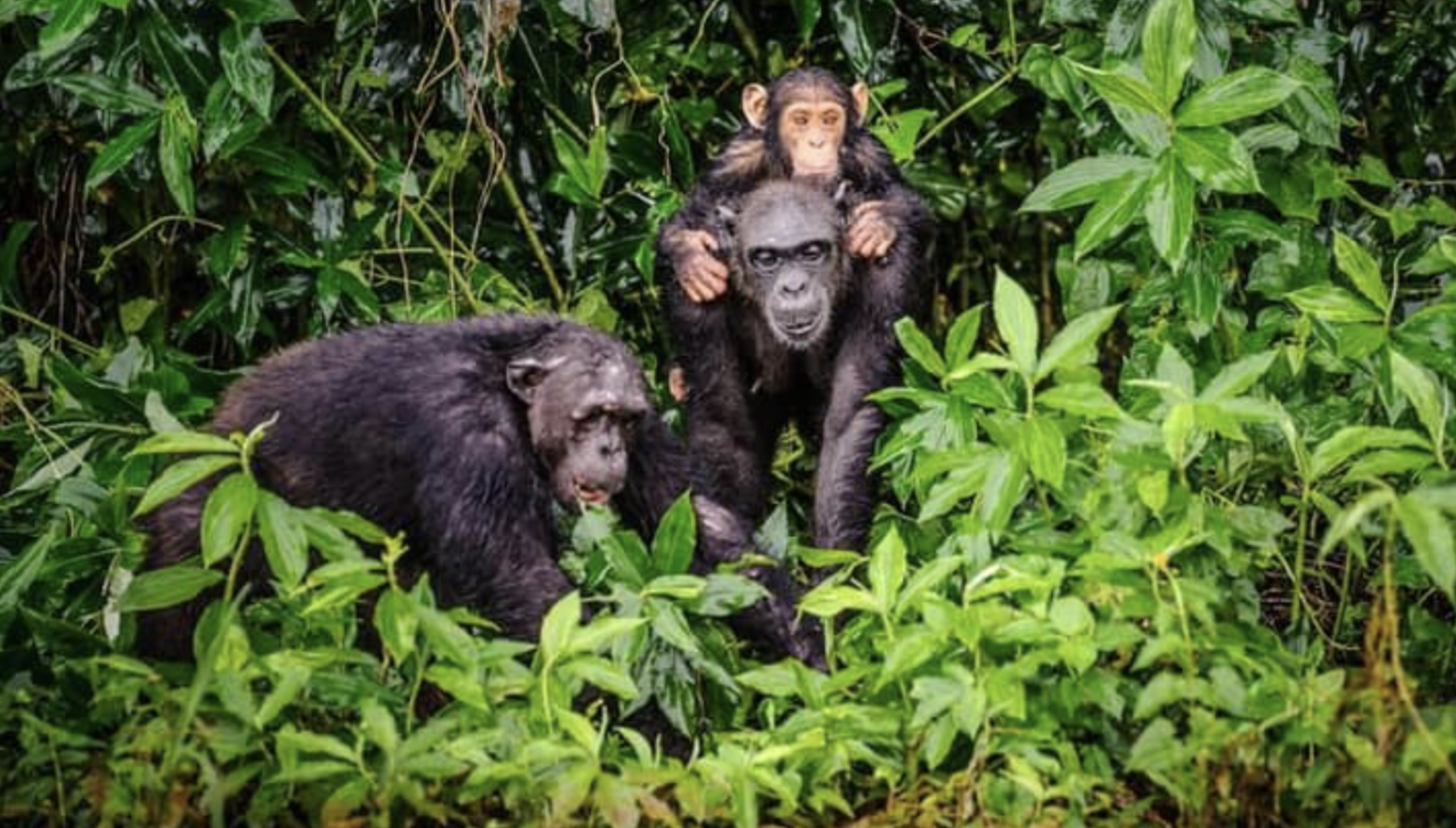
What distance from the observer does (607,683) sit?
4.16 meters

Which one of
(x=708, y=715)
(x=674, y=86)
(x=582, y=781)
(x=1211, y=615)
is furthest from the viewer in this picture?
(x=674, y=86)

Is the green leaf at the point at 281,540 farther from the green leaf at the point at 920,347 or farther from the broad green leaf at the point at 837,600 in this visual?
the green leaf at the point at 920,347

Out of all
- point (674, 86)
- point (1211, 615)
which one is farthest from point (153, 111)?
point (1211, 615)

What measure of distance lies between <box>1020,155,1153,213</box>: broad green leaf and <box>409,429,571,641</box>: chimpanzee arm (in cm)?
136

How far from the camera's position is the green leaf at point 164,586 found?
4.23 meters

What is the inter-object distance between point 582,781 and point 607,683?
224mm

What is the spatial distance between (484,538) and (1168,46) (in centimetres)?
187

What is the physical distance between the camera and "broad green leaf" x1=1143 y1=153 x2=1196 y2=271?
4.96m

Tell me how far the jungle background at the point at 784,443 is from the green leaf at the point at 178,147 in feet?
0.03

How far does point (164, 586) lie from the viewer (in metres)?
4.25

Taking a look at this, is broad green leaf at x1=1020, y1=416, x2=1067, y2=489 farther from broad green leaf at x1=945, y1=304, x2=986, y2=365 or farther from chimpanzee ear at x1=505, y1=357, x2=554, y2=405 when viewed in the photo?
Answer: chimpanzee ear at x1=505, y1=357, x2=554, y2=405

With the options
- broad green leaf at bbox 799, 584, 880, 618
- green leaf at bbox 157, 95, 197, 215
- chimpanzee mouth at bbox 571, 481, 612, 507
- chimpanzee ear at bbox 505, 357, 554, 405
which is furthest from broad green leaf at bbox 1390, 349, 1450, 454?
green leaf at bbox 157, 95, 197, 215

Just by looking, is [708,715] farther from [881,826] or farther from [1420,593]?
[1420,593]

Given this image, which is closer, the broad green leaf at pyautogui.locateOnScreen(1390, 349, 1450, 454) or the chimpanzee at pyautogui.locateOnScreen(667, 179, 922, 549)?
the broad green leaf at pyautogui.locateOnScreen(1390, 349, 1450, 454)
